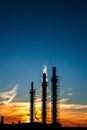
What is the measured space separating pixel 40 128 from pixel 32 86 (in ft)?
67.2

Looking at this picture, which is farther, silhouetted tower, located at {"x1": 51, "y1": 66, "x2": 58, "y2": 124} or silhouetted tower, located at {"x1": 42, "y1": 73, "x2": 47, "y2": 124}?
silhouetted tower, located at {"x1": 42, "y1": 73, "x2": 47, "y2": 124}

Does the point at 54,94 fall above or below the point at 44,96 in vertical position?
below

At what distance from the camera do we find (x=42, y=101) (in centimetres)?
5628

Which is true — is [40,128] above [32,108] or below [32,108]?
below

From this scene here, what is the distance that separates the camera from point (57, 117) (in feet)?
165

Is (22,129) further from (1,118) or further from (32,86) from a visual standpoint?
(32,86)

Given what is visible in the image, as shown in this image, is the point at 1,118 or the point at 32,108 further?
the point at 32,108

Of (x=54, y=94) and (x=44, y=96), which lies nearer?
(x=54, y=94)

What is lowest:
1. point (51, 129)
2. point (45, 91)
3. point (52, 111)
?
point (51, 129)

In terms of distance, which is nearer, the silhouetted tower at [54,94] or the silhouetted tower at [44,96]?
the silhouetted tower at [54,94]

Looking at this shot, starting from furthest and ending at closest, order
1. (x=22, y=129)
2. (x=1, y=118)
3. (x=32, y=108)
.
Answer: (x=32, y=108) < (x=1, y=118) < (x=22, y=129)

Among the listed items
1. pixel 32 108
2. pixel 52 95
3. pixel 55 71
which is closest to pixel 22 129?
pixel 52 95

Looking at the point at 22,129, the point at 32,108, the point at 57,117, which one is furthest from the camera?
the point at 32,108

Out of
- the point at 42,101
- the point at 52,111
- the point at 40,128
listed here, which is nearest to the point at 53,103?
the point at 52,111
